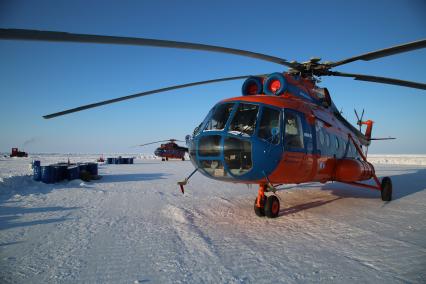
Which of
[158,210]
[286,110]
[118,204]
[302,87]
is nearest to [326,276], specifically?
[286,110]

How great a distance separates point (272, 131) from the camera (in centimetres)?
566

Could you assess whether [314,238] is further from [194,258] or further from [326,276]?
[194,258]

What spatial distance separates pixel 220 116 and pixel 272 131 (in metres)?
1.20

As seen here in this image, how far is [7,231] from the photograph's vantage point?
16.6 feet

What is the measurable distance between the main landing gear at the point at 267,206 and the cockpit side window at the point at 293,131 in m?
1.24

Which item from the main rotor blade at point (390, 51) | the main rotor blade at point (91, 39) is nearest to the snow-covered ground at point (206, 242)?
the main rotor blade at point (91, 39)

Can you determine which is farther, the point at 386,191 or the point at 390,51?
the point at 386,191

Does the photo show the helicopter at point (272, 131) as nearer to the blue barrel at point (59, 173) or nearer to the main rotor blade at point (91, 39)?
the main rotor blade at point (91, 39)

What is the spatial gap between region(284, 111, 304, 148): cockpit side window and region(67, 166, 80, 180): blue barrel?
10.9 meters

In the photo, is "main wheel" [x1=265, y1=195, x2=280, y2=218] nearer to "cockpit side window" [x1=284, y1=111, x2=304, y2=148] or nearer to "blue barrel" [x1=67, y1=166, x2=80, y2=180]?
"cockpit side window" [x1=284, y1=111, x2=304, y2=148]

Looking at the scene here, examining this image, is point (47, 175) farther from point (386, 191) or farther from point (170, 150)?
point (170, 150)

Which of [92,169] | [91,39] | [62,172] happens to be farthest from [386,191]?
[92,169]

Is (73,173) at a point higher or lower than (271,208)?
higher

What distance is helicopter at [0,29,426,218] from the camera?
532cm
